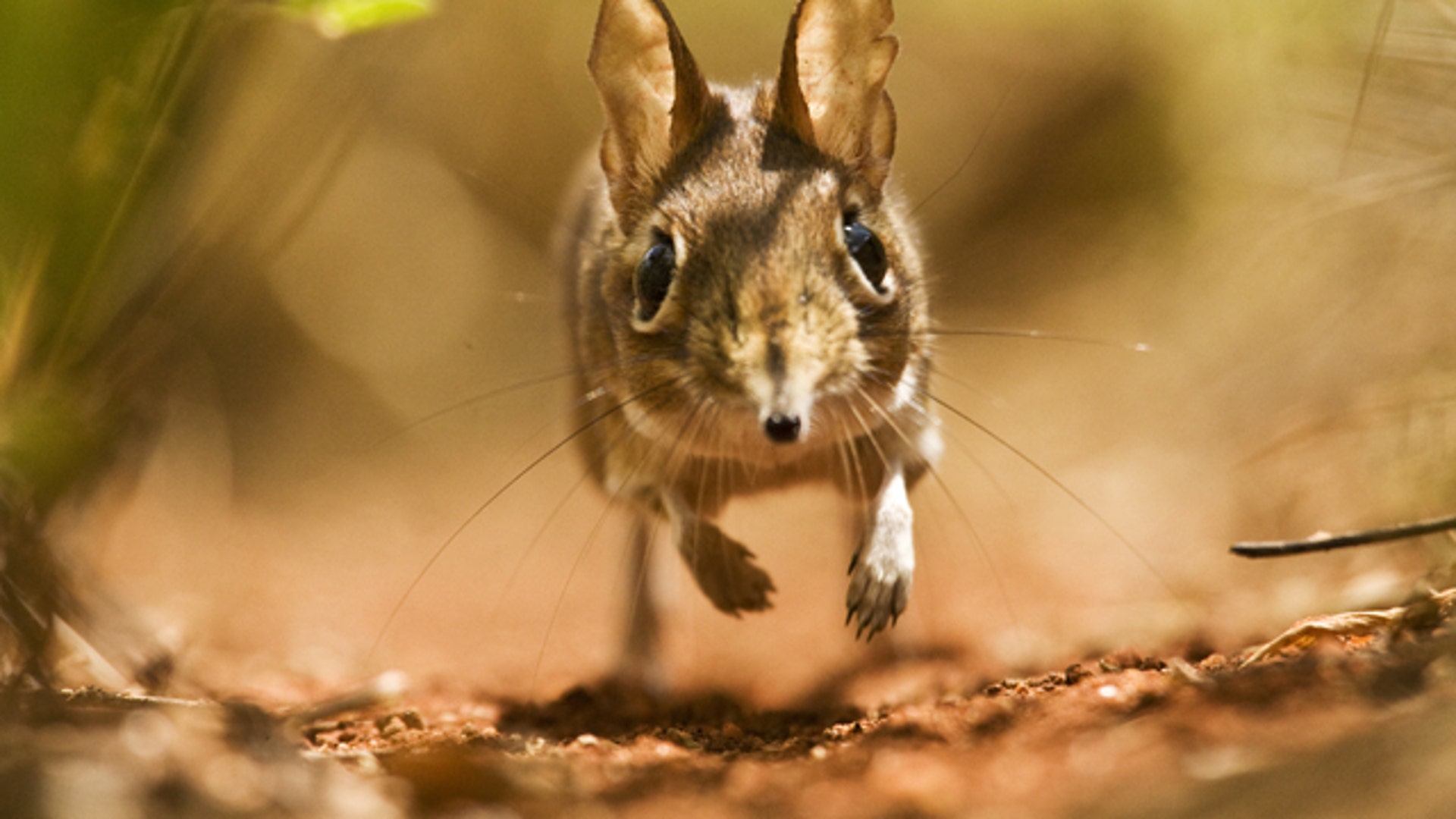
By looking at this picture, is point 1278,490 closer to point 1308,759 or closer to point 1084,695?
point 1084,695

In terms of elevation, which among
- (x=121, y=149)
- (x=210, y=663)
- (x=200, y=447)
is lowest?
(x=210, y=663)

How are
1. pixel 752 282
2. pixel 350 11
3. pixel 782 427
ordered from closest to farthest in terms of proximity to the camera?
pixel 782 427, pixel 752 282, pixel 350 11

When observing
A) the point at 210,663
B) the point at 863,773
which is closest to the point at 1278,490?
the point at 863,773

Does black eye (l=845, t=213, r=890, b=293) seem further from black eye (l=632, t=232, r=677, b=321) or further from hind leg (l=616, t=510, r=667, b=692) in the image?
hind leg (l=616, t=510, r=667, b=692)

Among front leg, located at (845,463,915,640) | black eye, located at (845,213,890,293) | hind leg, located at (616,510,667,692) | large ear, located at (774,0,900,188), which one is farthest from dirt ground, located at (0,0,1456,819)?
black eye, located at (845,213,890,293)

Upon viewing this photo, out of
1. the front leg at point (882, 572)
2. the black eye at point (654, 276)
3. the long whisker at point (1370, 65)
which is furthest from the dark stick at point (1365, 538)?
the long whisker at point (1370, 65)

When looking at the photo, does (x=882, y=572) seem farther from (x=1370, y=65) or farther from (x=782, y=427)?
(x=1370, y=65)

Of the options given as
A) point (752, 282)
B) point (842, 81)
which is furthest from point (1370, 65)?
point (752, 282)
